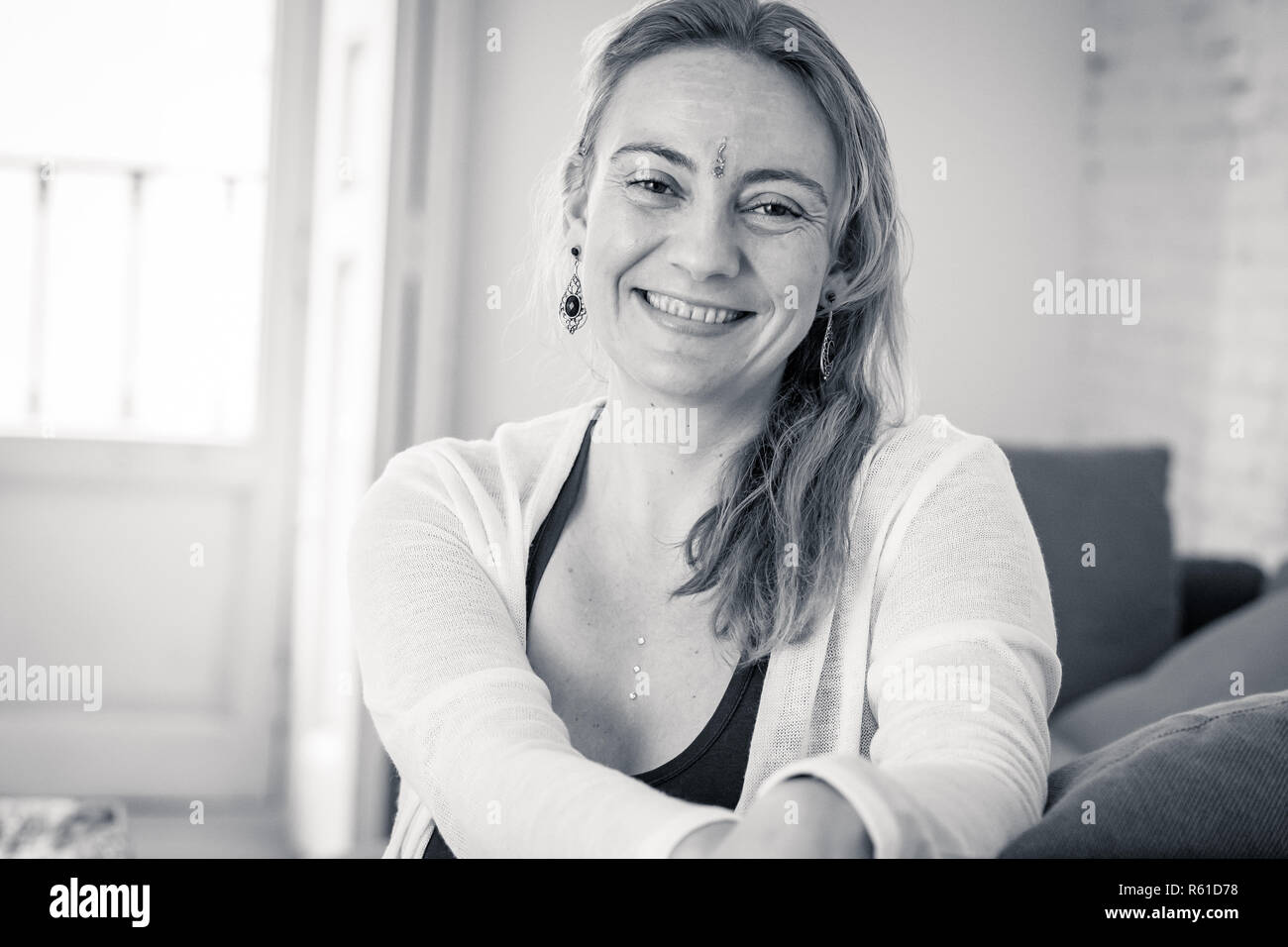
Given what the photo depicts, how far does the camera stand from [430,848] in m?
0.88

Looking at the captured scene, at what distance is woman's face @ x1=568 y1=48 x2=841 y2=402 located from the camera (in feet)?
2.90

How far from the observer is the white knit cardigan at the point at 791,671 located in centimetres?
63

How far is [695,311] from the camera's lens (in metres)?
0.92

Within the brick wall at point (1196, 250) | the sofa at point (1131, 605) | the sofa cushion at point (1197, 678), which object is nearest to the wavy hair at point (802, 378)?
the sofa at point (1131, 605)

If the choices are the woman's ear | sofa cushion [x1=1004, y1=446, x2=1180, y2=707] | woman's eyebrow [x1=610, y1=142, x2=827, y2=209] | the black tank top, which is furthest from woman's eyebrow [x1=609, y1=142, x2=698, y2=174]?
sofa cushion [x1=1004, y1=446, x2=1180, y2=707]

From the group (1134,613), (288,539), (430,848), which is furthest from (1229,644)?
(288,539)

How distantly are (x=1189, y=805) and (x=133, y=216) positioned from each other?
2132mm

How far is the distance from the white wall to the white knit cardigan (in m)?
0.55

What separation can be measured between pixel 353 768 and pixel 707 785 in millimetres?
Result: 1499

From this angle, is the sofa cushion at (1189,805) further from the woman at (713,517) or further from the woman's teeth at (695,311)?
the woman's teeth at (695,311)

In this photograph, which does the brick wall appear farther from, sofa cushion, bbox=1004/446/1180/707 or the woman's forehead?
the woman's forehead

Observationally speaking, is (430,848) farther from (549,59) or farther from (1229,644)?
(1229,644)

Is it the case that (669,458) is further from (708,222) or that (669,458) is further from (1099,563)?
(1099,563)

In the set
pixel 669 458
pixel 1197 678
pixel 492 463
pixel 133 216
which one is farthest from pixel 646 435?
pixel 133 216
